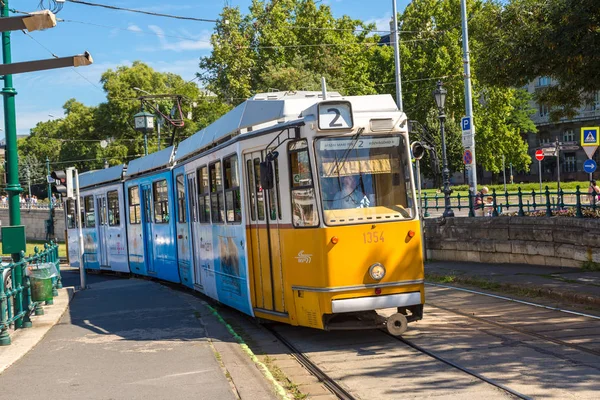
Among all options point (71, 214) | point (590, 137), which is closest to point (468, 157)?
point (590, 137)

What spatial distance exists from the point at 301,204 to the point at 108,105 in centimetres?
7068

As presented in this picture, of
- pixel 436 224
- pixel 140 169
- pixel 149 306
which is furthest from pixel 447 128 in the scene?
pixel 149 306

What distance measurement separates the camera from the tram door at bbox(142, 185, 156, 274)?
18.9 meters

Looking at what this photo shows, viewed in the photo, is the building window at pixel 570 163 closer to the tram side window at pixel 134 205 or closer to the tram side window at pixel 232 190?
the tram side window at pixel 134 205

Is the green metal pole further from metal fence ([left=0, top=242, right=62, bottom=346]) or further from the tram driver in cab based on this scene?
the tram driver in cab

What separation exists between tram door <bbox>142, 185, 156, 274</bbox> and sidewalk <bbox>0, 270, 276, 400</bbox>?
5452 mm

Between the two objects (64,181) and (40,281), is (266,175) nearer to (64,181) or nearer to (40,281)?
(40,281)

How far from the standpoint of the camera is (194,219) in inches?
562

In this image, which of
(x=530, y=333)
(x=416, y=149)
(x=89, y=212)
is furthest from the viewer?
(x=89, y=212)

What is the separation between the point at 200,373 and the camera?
26.5 ft

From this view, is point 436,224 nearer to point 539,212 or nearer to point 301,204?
point 539,212

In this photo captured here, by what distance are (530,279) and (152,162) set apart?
8761 mm

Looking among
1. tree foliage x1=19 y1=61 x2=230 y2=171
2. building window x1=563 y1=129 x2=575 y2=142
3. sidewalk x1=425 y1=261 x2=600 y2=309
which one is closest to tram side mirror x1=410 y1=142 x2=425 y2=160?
sidewalk x1=425 y1=261 x2=600 y2=309

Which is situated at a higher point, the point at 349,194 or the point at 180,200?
the point at 180,200
